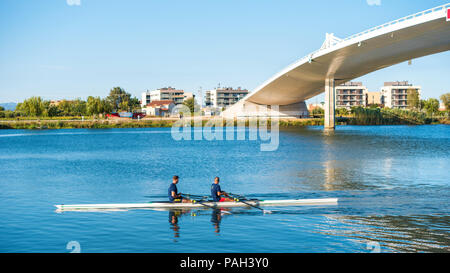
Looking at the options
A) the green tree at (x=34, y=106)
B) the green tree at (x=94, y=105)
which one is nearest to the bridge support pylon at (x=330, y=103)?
the green tree at (x=94, y=105)

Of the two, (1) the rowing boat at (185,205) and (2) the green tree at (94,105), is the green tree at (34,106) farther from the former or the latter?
(1) the rowing boat at (185,205)

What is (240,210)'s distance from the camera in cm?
1753

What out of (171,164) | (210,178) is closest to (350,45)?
(171,164)

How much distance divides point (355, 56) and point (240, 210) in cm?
5024

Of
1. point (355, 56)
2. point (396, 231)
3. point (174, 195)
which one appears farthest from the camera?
point (355, 56)

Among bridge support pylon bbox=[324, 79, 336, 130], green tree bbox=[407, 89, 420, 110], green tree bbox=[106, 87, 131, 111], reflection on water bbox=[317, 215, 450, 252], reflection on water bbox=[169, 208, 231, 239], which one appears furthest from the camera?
green tree bbox=[106, 87, 131, 111]

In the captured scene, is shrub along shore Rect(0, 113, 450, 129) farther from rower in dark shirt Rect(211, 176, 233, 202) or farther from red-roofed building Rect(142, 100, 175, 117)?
rower in dark shirt Rect(211, 176, 233, 202)

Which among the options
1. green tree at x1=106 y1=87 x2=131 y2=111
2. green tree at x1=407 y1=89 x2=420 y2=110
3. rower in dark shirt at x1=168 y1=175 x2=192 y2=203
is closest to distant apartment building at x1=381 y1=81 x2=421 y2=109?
green tree at x1=407 y1=89 x2=420 y2=110

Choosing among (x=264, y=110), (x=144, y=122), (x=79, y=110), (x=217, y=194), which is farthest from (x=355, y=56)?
(x=79, y=110)

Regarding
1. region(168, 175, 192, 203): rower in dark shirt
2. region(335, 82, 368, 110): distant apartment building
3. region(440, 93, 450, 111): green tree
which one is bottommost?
region(168, 175, 192, 203): rower in dark shirt

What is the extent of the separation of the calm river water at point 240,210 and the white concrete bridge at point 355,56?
1487cm

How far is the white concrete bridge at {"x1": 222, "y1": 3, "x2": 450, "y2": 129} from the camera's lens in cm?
4647

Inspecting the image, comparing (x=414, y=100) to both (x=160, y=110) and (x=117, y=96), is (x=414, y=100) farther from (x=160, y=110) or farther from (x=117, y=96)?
(x=117, y=96)

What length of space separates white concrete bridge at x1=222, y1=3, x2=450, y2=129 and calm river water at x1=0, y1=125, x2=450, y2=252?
14.9 m
